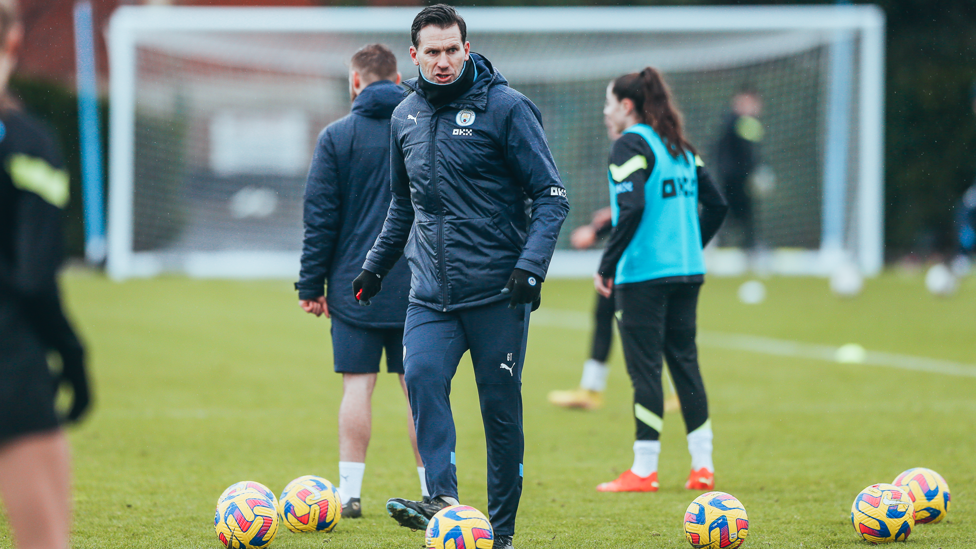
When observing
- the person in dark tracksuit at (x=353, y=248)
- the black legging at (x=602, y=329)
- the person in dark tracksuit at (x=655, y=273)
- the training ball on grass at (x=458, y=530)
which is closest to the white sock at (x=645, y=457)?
the person in dark tracksuit at (x=655, y=273)

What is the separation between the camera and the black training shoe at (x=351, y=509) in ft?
16.1

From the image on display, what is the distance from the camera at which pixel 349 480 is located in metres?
4.96

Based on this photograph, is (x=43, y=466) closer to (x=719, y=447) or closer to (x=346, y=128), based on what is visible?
(x=346, y=128)

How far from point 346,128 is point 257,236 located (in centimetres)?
1403

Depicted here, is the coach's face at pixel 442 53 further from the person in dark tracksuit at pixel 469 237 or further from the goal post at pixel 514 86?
the goal post at pixel 514 86

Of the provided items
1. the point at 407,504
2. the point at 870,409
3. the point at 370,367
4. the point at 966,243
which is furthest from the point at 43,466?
the point at 966,243

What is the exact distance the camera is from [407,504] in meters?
4.11

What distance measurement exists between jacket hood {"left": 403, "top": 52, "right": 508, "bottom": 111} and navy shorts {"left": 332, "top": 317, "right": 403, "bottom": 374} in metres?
1.26

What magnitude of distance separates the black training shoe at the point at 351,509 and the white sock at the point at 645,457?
144cm

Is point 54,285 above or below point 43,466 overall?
above

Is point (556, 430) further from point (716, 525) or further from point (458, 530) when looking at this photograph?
point (458, 530)

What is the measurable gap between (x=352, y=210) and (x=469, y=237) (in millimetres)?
1139

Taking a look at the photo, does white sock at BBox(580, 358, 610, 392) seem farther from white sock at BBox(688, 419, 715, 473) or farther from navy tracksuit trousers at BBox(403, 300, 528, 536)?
navy tracksuit trousers at BBox(403, 300, 528, 536)

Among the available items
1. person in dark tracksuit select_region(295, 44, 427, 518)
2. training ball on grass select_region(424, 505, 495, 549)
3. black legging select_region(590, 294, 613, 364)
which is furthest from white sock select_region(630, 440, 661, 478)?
black legging select_region(590, 294, 613, 364)
